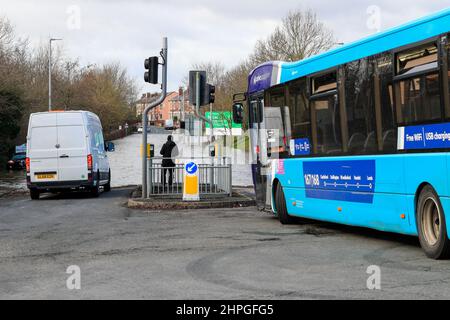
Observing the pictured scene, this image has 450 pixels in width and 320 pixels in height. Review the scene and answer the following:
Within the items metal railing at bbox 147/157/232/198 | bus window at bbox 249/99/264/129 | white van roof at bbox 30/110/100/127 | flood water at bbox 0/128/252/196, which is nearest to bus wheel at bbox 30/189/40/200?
white van roof at bbox 30/110/100/127

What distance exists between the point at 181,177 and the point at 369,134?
965 cm

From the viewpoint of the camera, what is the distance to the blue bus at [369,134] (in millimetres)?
9000

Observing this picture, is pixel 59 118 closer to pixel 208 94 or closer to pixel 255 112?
pixel 208 94

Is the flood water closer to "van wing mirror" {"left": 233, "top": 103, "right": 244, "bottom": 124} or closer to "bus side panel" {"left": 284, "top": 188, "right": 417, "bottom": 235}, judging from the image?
"van wing mirror" {"left": 233, "top": 103, "right": 244, "bottom": 124}

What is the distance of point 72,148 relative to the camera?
22.5 metres

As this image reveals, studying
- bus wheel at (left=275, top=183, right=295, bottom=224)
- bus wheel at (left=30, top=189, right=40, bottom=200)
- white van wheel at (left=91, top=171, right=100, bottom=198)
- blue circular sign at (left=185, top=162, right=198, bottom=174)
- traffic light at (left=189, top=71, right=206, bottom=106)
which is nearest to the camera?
bus wheel at (left=275, top=183, right=295, bottom=224)

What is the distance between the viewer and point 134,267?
8.93m

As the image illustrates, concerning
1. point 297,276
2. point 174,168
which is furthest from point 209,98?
point 297,276

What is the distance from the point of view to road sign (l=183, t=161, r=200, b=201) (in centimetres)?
1897

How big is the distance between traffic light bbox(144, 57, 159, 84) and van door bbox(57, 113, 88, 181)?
4.09 metres

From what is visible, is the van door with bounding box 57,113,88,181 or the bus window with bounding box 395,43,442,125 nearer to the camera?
the bus window with bounding box 395,43,442,125

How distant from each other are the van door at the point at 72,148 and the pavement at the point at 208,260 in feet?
22.1

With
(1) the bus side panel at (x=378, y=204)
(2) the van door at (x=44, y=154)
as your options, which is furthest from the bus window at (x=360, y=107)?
(2) the van door at (x=44, y=154)
